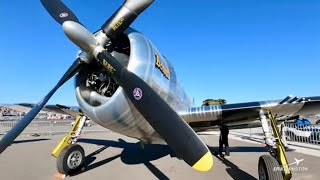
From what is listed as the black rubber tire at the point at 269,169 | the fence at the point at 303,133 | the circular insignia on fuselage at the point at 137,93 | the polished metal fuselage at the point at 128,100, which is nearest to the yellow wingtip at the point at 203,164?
the circular insignia on fuselage at the point at 137,93

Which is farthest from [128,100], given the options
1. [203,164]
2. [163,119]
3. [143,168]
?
[143,168]

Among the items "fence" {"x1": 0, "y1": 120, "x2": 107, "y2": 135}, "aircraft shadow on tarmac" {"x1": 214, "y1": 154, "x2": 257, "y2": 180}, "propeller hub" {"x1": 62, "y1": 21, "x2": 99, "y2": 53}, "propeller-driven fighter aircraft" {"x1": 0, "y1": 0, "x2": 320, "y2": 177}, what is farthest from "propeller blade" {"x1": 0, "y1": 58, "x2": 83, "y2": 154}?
"fence" {"x1": 0, "y1": 120, "x2": 107, "y2": 135}

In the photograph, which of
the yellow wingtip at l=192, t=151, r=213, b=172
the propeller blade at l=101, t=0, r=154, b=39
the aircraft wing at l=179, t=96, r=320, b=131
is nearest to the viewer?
the yellow wingtip at l=192, t=151, r=213, b=172

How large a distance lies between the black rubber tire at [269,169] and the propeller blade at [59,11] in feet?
17.2

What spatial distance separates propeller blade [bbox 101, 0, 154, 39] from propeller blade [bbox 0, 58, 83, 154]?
1130mm

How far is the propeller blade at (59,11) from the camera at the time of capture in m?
5.74

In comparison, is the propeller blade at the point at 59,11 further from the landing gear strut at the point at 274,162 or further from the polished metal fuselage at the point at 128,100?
the landing gear strut at the point at 274,162

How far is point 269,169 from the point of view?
6090mm

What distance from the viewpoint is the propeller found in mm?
4621

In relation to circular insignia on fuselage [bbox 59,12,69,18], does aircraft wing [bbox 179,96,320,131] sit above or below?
below

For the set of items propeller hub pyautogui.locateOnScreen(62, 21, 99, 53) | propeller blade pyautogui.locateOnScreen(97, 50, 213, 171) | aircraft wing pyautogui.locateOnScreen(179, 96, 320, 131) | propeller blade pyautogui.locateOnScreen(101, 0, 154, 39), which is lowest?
propeller blade pyautogui.locateOnScreen(97, 50, 213, 171)

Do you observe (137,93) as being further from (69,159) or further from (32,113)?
(69,159)

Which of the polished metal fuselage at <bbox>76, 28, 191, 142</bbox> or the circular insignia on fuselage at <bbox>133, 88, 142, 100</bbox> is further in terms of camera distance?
the polished metal fuselage at <bbox>76, 28, 191, 142</bbox>

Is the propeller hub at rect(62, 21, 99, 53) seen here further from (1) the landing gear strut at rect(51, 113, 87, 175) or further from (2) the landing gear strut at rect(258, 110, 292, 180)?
(2) the landing gear strut at rect(258, 110, 292, 180)
